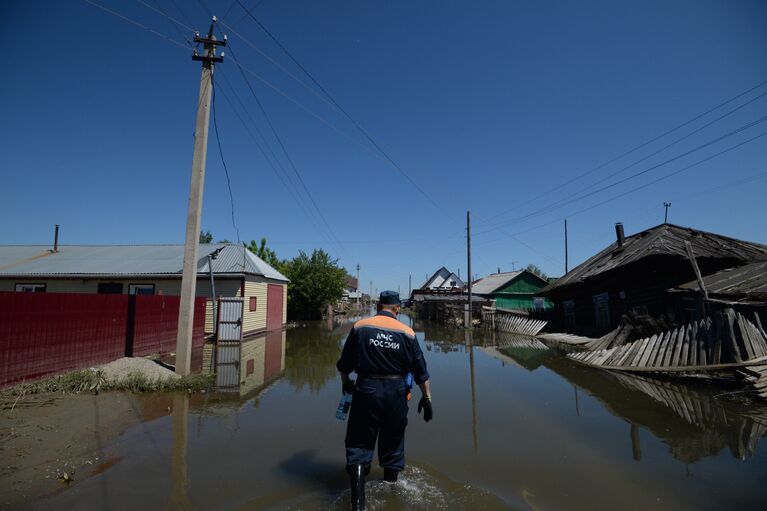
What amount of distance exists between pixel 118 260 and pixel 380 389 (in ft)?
71.3

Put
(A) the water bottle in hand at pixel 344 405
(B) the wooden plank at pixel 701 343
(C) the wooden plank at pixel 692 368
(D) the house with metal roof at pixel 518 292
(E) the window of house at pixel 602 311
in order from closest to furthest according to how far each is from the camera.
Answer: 1. (A) the water bottle in hand at pixel 344 405
2. (C) the wooden plank at pixel 692 368
3. (B) the wooden plank at pixel 701 343
4. (E) the window of house at pixel 602 311
5. (D) the house with metal roof at pixel 518 292

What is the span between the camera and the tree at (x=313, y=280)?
30625mm

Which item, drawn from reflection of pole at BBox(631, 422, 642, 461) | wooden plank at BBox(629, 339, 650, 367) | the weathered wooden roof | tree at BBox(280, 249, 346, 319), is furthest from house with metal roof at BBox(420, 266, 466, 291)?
reflection of pole at BBox(631, 422, 642, 461)

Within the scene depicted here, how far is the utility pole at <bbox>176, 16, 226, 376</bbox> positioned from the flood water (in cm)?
132

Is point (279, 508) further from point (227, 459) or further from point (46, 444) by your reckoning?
point (46, 444)

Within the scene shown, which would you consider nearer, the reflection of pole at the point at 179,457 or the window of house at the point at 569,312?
the reflection of pole at the point at 179,457

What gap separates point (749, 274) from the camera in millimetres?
11047

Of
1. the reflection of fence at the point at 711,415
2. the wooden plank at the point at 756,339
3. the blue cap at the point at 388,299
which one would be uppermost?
the blue cap at the point at 388,299

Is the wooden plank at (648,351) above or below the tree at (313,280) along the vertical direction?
below

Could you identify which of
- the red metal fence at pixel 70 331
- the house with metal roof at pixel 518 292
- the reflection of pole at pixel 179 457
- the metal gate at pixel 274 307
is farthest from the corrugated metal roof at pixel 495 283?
the reflection of pole at pixel 179 457

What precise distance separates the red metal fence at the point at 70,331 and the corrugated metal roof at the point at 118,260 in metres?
6.84

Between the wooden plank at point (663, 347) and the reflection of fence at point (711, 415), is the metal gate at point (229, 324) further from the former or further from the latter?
the wooden plank at point (663, 347)

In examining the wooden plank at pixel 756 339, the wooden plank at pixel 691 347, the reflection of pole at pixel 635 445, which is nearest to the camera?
the reflection of pole at pixel 635 445

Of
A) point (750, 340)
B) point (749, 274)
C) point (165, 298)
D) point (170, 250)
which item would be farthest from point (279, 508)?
point (170, 250)
